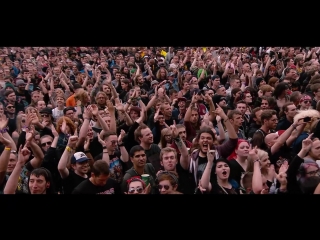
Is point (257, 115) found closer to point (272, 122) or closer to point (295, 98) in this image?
point (272, 122)

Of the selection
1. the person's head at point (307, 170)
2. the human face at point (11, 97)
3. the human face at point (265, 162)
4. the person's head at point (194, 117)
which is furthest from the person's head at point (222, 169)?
the human face at point (11, 97)

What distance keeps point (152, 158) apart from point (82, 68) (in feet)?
20.1

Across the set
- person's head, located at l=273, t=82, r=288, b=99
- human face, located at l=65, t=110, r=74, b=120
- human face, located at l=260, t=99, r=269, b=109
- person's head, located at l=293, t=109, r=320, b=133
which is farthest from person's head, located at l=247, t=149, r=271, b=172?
human face, located at l=65, t=110, r=74, b=120

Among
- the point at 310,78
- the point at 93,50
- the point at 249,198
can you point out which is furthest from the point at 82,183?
the point at 93,50

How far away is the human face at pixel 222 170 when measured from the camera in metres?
4.10

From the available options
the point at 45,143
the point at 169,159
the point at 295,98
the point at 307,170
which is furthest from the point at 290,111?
the point at 45,143

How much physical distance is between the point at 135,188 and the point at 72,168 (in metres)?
0.67

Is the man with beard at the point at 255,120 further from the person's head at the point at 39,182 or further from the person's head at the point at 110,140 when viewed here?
the person's head at the point at 39,182

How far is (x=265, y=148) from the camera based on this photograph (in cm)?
481

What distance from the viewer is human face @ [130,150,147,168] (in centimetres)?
439

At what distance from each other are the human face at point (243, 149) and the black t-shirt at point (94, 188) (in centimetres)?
110

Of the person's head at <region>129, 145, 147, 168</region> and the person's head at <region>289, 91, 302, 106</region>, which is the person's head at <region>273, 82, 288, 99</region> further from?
the person's head at <region>129, 145, 147, 168</region>
